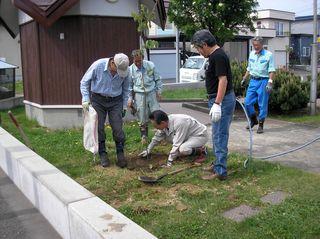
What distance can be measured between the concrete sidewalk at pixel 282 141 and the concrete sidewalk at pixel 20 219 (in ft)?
10.6

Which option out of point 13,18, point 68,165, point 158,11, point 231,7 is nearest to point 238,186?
point 68,165

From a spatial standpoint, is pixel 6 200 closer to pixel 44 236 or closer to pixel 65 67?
pixel 44 236

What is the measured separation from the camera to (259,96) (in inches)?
325

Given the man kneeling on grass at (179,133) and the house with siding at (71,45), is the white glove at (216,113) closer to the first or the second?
the man kneeling on grass at (179,133)

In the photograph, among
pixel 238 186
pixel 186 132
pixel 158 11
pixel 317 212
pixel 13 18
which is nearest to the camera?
pixel 317 212

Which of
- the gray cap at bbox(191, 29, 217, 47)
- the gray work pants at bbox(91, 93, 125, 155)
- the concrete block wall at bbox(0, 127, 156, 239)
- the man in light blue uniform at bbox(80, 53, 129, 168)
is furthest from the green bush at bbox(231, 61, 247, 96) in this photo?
the concrete block wall at bbox(0, 127, 156, 239)

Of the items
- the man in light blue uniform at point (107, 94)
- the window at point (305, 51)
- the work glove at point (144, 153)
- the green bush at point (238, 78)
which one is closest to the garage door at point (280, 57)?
the window at point (305, 51)

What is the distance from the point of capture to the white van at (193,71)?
69.2 feet

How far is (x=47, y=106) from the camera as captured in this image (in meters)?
9.68

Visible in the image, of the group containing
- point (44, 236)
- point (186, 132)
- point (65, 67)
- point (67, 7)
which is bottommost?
point (44, 236)

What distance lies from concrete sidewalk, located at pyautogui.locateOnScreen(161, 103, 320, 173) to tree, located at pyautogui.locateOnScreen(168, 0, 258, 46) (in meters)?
7.15

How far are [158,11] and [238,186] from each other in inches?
236

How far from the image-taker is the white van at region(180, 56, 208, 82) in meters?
21.1

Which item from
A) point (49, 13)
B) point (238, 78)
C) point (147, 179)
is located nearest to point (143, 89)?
point (147, 179)
